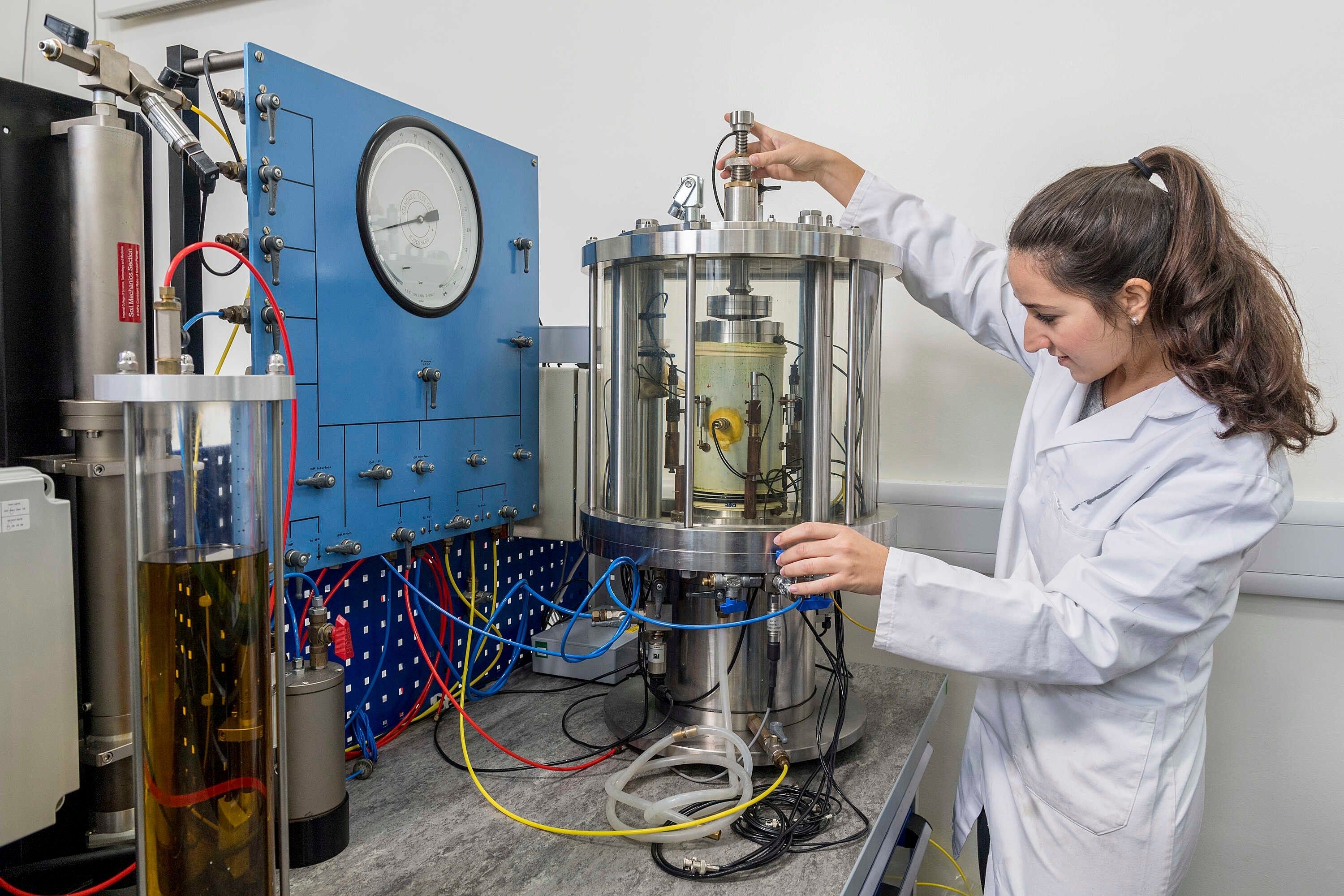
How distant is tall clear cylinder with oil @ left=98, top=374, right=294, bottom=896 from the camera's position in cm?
62

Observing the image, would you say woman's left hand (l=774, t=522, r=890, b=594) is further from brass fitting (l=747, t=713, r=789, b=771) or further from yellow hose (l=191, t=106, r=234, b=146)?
yellow hose (l=191, t=106, r=234, b=146)

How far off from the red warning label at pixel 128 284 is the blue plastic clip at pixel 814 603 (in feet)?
2.55

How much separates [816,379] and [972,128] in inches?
31.8

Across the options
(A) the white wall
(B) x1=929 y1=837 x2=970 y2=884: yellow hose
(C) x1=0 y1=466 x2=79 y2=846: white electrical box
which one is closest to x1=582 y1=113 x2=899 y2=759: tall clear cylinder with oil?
(A) the white wall

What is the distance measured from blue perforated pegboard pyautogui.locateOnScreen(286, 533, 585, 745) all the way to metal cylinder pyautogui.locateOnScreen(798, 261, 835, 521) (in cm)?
56

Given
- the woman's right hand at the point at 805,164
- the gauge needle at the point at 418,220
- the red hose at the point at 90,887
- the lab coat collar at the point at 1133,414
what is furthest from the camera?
the woman's right hand at the point at 805,164

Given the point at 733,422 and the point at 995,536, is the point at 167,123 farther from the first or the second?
the point at 995,536

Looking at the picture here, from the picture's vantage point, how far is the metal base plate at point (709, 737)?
1.11m

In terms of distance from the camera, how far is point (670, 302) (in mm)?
1148

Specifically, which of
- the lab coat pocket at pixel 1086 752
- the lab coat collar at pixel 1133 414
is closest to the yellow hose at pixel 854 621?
the lab coat pocket at pixel 1086 752

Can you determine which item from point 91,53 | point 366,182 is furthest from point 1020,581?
point 91,53

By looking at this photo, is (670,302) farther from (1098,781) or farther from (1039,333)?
(1098,781)

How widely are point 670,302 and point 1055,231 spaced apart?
476 mm

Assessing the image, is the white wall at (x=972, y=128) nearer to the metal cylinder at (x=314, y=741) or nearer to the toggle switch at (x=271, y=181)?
the toggle switch at (x=271, y=181)
